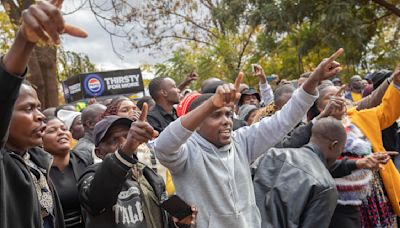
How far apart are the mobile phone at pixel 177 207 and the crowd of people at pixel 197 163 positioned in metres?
0.02

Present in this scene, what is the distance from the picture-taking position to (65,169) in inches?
135

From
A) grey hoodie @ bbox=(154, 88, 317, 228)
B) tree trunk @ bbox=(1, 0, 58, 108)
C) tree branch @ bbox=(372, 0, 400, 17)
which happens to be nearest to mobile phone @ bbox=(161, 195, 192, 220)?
grey hoodie @ bbox=(154, 88, 317, 228)

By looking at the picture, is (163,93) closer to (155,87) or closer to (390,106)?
(155,87)

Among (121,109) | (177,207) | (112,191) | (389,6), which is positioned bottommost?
(177,207)

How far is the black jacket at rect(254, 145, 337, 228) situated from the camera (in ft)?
10.2

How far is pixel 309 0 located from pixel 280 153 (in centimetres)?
1234

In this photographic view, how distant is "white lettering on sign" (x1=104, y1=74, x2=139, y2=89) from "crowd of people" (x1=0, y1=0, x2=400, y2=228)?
7.18 meters

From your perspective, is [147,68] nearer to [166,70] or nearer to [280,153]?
[166,70]

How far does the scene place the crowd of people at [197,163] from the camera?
207 cm

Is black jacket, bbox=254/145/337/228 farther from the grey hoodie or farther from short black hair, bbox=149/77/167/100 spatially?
short black hair, bbox=149/77/167/100

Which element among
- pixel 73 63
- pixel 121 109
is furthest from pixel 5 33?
pixel 121 109

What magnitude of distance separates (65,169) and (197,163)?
42.3 inches

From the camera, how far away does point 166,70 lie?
23.4 metres

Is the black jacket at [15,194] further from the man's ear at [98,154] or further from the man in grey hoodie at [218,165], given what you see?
the man's ear at [98,154]
